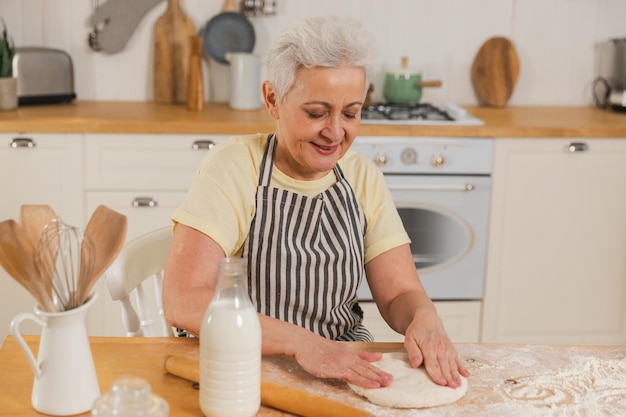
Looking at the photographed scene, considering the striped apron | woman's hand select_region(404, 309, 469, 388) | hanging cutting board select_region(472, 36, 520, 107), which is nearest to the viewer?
woman's hand select_region(404, 309, 469, 388)

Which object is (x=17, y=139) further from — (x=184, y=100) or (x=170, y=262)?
(x=170, y=262)

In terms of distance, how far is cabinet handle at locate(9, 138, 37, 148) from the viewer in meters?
2.86

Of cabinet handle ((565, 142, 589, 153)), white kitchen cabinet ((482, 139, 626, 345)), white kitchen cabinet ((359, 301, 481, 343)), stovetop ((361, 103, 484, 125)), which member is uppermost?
stovetop ((361, 103, 484, 125))

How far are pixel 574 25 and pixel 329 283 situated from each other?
2.29 metres

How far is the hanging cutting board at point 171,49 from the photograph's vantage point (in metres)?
3.38

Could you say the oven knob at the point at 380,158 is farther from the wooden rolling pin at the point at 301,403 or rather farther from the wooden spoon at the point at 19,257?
the wooden spoon at the point at 19,257

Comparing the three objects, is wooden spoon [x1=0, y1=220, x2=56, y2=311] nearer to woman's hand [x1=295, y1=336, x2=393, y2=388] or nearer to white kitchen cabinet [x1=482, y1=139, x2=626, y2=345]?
woman's hand [x1=295, y1=336, x2=393, y2=388]

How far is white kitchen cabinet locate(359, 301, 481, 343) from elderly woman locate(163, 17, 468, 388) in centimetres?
129

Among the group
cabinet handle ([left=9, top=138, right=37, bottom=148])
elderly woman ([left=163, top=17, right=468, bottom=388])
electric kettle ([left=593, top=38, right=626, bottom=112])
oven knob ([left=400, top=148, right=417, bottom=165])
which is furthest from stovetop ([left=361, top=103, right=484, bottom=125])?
elderly woman ([left=163, top=17, right=468, bottom=388])

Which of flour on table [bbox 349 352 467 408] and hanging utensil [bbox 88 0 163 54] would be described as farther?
hanging utensil [bbox 88 0 163 54]

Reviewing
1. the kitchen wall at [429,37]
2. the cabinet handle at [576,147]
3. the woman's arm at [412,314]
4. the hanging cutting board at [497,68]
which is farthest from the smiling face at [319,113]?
the hanging cutting board at [497,68]

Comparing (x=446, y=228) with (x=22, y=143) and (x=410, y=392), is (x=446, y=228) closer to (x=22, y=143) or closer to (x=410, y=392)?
(x=22, y=143)

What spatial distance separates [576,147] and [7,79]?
1.98 meters

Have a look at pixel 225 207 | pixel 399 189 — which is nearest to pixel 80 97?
pixel 399 189
